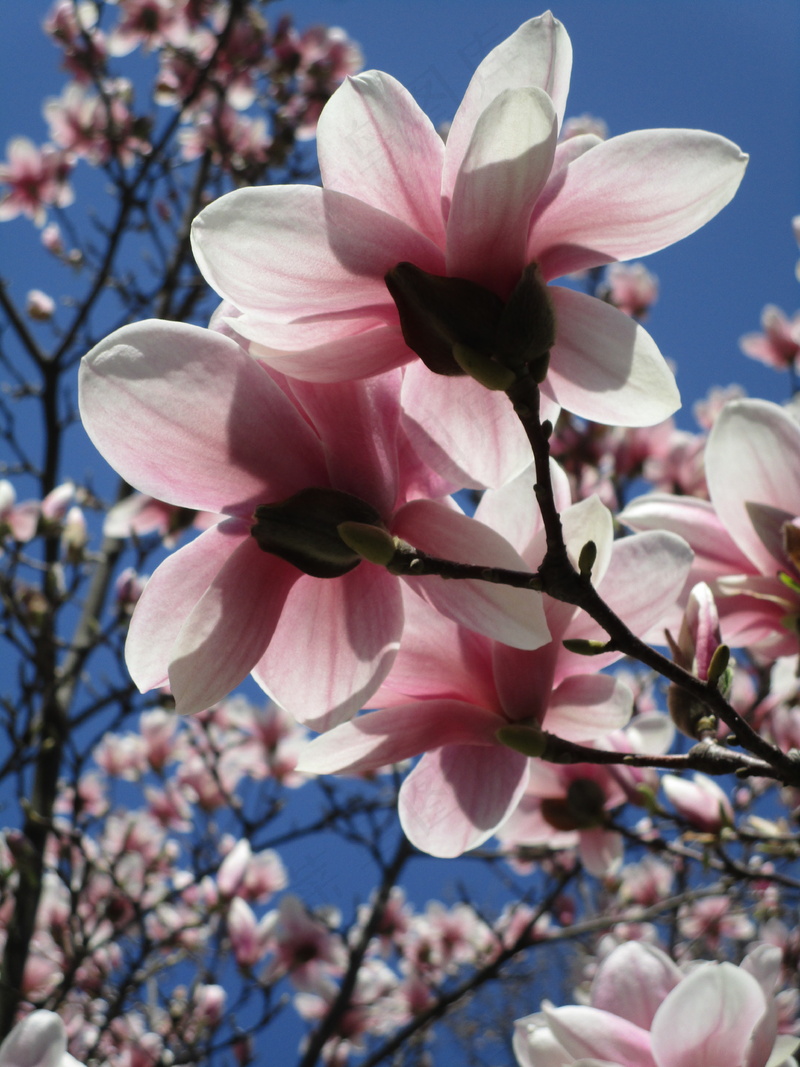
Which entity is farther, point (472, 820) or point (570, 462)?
point (570, 462)

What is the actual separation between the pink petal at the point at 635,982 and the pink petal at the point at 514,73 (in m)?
0.66

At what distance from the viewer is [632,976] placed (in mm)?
777

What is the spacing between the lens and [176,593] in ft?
2.01

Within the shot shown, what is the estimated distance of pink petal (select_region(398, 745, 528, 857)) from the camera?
72 centimetres

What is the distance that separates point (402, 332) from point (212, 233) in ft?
0.42

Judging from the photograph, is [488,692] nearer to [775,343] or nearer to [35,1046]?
[35,1046]

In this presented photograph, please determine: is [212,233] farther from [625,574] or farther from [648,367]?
[625,574]

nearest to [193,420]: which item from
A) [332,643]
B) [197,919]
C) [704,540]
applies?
[332,643]

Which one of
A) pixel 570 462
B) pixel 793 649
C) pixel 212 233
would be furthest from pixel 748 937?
pixel 212 233

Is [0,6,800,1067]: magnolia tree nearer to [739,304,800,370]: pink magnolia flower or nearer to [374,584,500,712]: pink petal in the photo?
[374,584,500,712]: pink petal

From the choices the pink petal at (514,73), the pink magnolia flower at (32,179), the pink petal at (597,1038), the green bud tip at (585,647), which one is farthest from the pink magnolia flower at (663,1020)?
the pink magnolia flower at (32,179)

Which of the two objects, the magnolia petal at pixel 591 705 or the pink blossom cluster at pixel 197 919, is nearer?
the magnolia petal at pixel 591 705

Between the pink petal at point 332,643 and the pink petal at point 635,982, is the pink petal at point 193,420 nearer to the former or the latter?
the pink petal at point 332,643

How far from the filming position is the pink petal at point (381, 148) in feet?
1.73
